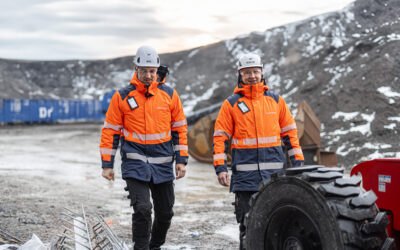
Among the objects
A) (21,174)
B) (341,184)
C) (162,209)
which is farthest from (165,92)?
(21,174)

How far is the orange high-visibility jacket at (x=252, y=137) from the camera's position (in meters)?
4.19

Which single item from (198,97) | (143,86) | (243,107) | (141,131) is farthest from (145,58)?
(198,97)

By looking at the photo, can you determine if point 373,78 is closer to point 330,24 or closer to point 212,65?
point 330,24

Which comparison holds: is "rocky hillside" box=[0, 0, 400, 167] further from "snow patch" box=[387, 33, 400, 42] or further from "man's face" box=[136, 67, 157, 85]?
"man's face" box=[136, 67, 157, 85]

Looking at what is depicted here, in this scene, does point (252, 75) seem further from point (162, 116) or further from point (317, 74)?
point (317, 74)

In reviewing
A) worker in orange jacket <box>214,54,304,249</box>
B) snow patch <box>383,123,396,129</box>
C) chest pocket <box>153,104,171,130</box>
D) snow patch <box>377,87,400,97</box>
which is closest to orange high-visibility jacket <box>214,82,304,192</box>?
worker in orange jacket <box>214,54,304,249</box>

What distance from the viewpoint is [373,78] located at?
17219mm

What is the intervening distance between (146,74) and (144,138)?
615 mm

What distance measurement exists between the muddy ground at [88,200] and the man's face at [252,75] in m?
2.00

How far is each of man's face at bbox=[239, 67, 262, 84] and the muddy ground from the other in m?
2.00

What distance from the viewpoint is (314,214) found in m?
2.76

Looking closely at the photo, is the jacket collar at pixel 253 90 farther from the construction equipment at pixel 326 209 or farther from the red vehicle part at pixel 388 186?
the red vehicle part at pixel 388 186

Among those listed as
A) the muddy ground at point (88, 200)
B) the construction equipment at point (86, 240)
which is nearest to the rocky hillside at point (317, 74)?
the muddy ground at point (88, 200)

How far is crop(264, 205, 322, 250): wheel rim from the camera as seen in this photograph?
2.95 m
